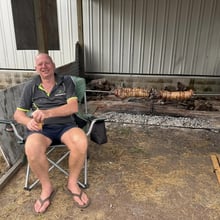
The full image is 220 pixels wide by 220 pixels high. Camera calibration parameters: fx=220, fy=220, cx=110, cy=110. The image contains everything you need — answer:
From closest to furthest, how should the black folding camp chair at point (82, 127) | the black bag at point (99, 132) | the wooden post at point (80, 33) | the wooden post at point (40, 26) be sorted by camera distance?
the black folding camp chair at point (82, 127)
the black bag at point (99, 132)
the wooden post at point (40, 26)
the wooden post at point (80, 33)

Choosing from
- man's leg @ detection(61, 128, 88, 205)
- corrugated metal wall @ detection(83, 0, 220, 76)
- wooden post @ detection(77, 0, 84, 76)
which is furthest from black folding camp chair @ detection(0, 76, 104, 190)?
corrugated metal wall @ detection(83, 0, 220, 76)

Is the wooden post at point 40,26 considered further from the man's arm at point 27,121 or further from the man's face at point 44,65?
the man's arm at point 27,121

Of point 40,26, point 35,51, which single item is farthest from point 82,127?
point 35,51

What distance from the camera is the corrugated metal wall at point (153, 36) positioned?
478 centimetres

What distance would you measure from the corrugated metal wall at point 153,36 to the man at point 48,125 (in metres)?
3.47

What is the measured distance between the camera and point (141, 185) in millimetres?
2055

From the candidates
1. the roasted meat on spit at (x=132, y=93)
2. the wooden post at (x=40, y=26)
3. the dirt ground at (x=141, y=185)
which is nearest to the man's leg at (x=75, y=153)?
the dirt ground at (x=141, y=185)

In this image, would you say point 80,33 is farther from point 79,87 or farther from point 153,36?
point 79,87

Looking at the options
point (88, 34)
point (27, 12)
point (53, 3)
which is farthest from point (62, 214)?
point (88, 34)

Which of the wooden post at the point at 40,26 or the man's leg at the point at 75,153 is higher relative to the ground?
the wooden post at the point at 40,26

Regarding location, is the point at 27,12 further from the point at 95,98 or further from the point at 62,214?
the point at 95,98

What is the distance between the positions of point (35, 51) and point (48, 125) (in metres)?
4.32

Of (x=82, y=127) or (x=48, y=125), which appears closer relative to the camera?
(x=48, y=125)

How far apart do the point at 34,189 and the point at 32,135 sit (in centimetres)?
53
